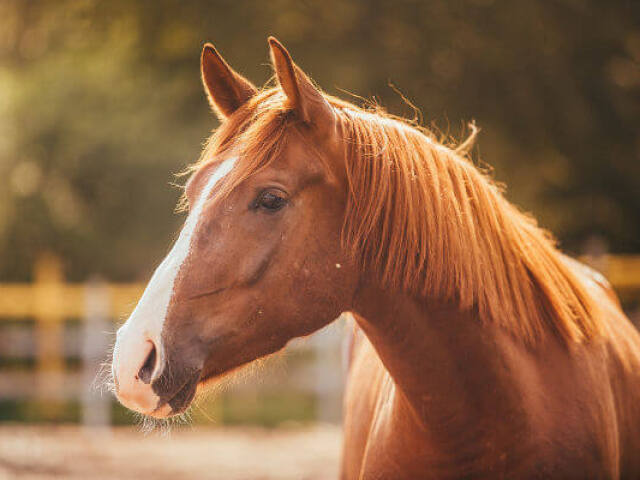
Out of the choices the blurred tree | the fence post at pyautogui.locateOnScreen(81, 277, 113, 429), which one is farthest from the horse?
the fence post at pyautogui.locateOnScreen(81, 277, 113, 429)

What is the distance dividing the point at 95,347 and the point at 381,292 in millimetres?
8745

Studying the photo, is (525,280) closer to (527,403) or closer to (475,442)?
(527,403)

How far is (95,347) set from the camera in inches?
398

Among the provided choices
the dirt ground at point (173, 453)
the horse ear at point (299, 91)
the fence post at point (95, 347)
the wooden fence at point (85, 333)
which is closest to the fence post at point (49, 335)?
the wooden fence at point (85, 333)

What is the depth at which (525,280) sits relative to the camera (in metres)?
2.41

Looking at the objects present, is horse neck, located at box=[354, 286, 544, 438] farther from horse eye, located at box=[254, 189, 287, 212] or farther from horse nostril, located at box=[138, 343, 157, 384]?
horse nostril, located at box=[138, 343, 157, 384]

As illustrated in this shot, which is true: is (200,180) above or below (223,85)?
below

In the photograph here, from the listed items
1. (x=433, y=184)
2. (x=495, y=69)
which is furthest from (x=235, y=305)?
(x=495, y=69)

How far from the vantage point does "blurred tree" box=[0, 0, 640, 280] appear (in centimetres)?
1000

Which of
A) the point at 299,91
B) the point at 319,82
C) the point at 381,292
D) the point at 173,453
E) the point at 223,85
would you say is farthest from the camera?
the point at 319,82

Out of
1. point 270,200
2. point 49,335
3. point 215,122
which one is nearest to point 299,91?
point 270,200

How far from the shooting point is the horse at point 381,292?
2037 millimetres

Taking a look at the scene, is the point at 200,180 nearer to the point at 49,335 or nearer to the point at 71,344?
the point at 71,344

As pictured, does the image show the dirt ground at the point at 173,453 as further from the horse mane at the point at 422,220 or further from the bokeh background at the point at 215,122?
the horse mane at the point at 422,220
